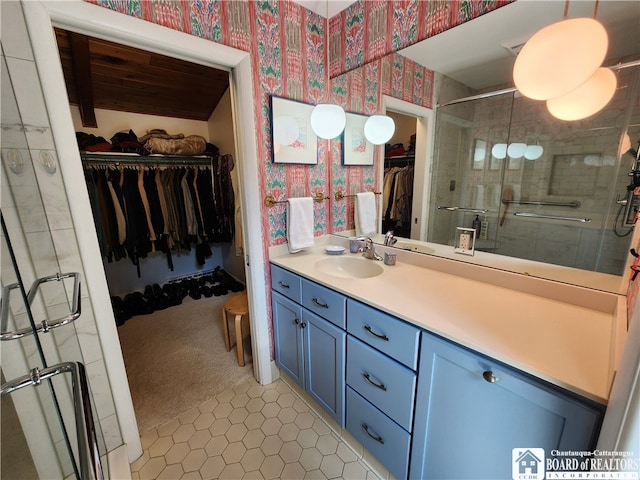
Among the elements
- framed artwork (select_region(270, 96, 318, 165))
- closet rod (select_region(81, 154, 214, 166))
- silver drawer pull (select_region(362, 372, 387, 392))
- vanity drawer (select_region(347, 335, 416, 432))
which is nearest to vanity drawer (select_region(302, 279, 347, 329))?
vanity drawer (select_region(347, 335, 416, 432))

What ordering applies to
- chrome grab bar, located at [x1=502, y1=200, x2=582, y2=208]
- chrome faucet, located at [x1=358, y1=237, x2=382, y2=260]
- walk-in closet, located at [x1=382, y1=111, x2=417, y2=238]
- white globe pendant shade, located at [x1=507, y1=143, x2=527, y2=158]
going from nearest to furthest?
chrome grab bar, located at [x1=502, y1=200, x2=582, y2=208] < white globe pendant shade, located at [x1=507, y1=143, x2=527, y2=158] < walk-in closet, located at [x1=382, y1=111, x2=417, y2=238] < chrome faucet, located at [x1=358, y1=237, x2=382, y2=260]

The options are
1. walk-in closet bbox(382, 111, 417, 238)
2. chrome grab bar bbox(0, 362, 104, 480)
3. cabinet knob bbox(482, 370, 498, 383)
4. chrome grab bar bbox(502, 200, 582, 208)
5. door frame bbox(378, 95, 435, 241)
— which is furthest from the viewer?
walk-in closet bbox(382, 111, 417, 238)

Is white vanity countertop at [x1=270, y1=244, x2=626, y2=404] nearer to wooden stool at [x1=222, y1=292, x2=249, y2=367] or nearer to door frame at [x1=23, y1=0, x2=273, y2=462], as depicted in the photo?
door frame at [x1=23, y1=0, x2=273, y2=462]

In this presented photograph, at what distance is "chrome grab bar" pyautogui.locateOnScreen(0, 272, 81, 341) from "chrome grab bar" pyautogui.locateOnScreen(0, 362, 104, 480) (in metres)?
0.14

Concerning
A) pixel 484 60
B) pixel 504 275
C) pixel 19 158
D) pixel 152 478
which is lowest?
pixel 152 478

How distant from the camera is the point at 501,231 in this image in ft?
3.99

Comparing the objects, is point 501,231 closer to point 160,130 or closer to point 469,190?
point 469,190

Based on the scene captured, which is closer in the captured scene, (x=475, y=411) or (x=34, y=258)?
(x=475, y=411)

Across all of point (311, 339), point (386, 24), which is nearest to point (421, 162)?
point (386, 24)

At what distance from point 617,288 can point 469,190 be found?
0.64m

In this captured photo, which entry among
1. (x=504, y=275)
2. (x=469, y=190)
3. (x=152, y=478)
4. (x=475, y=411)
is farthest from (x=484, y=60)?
(x=152, y=478)

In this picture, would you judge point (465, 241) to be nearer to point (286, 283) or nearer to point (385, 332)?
point (385, 332)

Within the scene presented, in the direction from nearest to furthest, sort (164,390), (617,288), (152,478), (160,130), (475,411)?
(475,411)
(617,288)
(152,478)
(164,390)
(160,130)

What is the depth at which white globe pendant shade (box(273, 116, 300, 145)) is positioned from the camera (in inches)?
61.7
